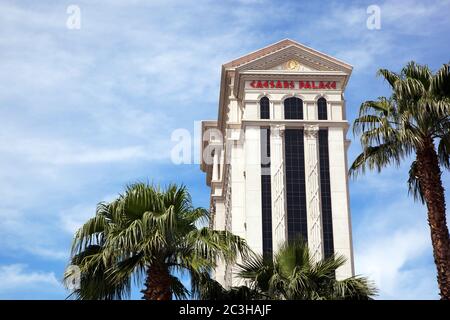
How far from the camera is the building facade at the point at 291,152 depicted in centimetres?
7869

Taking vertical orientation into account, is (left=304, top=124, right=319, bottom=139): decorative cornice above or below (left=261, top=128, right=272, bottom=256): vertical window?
above

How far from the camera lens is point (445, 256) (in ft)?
82.4

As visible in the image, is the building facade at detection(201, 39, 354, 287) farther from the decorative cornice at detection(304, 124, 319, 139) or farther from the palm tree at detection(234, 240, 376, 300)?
the palm tree at detection(234, 240, 376, 300)

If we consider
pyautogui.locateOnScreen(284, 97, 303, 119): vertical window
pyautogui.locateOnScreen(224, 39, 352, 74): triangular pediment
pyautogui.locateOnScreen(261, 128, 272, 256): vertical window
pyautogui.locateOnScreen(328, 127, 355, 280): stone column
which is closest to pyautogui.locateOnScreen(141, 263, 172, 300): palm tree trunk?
pyautogui.locateOnScreen(261, 128, 272, 256): vertical window

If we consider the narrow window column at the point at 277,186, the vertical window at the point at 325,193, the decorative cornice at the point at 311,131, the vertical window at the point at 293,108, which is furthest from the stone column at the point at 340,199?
the narrow window column at the point at 277,186

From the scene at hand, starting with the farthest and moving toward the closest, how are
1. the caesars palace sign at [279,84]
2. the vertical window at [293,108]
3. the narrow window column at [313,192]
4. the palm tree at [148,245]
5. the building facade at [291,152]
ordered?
the caesars palace sign at [279,84]
the vertical window at [293,108]
the building facade at [291,152]
the narrow window column at [313,192]
the palm tree at [148,245]

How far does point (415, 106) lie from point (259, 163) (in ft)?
178

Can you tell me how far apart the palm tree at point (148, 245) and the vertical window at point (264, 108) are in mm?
58584

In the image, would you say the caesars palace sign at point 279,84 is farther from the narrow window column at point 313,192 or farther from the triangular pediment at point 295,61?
the narrow window column at point 313,192

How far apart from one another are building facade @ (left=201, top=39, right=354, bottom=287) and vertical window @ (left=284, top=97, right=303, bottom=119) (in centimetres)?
6

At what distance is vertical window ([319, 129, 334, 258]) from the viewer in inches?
3083

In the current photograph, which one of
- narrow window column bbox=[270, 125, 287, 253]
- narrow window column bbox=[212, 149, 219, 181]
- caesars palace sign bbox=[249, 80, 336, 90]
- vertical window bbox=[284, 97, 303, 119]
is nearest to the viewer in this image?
narrow window column bbox=[270, 125, 287, 253]

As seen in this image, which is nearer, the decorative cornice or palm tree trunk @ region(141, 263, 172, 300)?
palm tree trunk @ region(141, 263, 172, 300)
